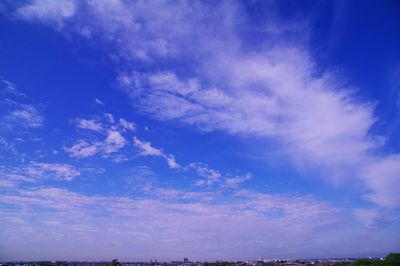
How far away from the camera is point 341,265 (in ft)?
422

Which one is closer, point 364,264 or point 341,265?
point 364,264

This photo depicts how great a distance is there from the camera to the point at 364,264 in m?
105

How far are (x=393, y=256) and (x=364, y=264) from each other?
37.2ft

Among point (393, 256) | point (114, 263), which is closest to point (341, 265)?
point (393, 256)

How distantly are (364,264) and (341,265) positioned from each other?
82.7 feet

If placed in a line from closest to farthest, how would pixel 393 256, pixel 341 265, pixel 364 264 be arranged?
pixel 393 256 < pixel 364 264 < pixel 341 265

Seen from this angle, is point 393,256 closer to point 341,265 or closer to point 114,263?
point 341,265

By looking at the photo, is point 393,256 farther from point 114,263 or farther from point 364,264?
point 114,263

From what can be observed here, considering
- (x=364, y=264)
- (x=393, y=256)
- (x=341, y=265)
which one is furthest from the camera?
(x=341, y=265)

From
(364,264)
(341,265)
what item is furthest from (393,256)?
(341,265)

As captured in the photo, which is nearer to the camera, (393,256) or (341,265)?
(393,256)

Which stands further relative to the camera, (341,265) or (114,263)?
(341,265)

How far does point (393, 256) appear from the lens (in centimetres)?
9544

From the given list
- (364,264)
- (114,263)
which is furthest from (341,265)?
(114,263)
